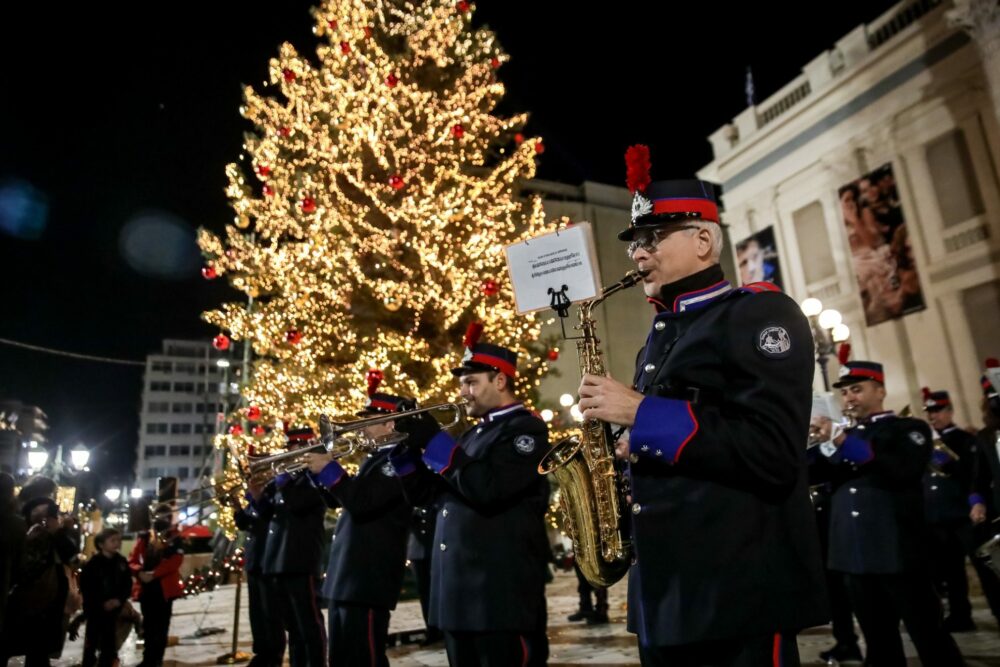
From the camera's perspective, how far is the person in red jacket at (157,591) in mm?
7797

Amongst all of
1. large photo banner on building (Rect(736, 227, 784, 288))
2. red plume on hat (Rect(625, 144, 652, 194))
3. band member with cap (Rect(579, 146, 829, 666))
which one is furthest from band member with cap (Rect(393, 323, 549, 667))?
large photo banner on building (Rect(736, 227, 784, 288))

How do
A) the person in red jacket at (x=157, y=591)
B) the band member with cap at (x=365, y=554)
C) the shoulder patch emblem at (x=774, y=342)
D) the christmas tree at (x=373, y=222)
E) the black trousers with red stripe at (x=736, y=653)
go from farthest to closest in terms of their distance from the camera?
the christmas tree at (x=373, y=222)
the person in red jacket at (x=157, y=591)
the band member with cap at (x=365, y=554)
the shoulder patch emblem at (x=774, y=342)
the black trousers with red stripe at (x=736, y=653)

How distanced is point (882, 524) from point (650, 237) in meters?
3.60

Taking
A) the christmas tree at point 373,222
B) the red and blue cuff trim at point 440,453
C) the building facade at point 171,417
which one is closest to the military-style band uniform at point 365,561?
the red and blue cuff trim at point 440,453

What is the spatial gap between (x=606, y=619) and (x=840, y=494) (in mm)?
5016

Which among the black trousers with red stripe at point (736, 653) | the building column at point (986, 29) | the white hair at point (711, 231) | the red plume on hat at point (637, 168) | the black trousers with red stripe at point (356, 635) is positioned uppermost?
the building column at point (986, 29)

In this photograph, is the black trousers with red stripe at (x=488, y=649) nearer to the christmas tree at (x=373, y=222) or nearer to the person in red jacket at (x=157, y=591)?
the person in red jacket at (x=157, y=591)

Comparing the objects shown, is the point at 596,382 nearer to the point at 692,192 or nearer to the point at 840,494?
the point at 692,192

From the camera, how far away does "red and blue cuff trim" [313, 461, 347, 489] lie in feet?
16.5

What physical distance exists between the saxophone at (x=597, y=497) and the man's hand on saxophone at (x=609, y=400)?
1.25 ft

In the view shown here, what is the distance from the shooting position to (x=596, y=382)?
2.30 meters

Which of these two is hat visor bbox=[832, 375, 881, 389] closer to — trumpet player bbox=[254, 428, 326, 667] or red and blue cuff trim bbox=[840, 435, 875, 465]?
red and blue cuff trim bbox=[840, 435, 875, 465]

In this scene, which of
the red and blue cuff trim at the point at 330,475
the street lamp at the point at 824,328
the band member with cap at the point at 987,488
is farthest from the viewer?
the street lamp at the point at 824,328

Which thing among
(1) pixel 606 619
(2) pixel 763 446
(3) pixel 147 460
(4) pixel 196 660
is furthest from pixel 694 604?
(3) pixel 147 460
